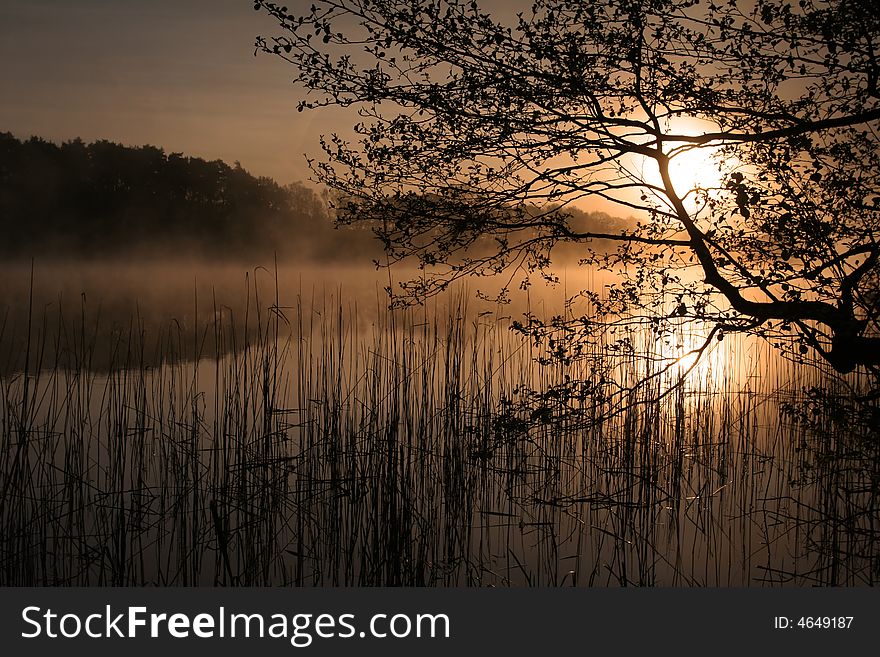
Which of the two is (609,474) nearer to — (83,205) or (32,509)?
(32,509)

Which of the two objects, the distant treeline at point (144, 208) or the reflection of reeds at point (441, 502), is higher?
the distant treeline at point (144, 208)

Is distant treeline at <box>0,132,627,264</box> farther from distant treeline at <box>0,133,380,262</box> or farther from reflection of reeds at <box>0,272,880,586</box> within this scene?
reflection of reeds at <box>0,272,880,586</box>

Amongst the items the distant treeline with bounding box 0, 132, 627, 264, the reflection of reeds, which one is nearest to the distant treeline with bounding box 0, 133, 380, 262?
the distant treeline with bounding box 0, 132, 627, 264

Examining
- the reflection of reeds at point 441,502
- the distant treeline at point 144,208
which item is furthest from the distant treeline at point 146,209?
the reflection of reeds at point 441,502

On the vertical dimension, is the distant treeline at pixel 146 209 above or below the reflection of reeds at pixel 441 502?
above

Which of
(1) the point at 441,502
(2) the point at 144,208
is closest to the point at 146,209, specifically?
(2) the point at 144,208

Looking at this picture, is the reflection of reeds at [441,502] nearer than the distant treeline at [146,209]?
Yes

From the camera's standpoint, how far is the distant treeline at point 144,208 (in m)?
25.1

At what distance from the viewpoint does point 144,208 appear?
29562 mm

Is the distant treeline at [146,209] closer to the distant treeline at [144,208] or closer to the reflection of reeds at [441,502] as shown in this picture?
the distant treeline at [144,208]

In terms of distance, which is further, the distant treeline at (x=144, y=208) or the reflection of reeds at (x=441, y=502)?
the distant treeline at (x=144, y=208)

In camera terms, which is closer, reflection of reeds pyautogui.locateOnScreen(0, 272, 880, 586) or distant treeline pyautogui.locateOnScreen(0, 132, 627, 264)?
reflection of reeds pyautogui.locateOnScreen(0, 272, 880, 586)

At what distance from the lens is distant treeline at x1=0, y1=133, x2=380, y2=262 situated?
25.1 meters

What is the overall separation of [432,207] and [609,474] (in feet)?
5.12
